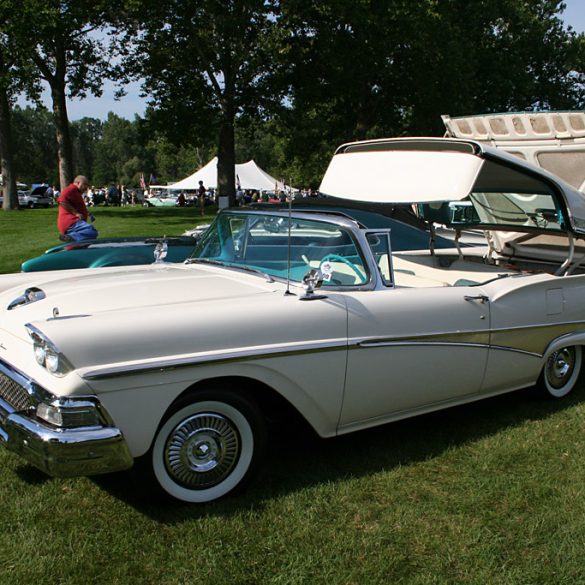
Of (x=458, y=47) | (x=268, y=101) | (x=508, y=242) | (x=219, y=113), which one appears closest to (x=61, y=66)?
(x=219, y=113)

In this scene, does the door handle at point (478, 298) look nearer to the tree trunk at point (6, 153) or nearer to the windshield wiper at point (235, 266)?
the windshield wiper at point (235, 266)

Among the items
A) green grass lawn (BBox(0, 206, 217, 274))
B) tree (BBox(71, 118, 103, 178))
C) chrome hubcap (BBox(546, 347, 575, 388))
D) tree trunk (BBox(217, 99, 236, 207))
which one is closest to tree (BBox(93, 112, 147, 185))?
tree (BBox(71, 118, 103, 178))

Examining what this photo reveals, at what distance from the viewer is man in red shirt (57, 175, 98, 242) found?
973 centimetres

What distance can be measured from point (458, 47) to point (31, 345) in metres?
24.9

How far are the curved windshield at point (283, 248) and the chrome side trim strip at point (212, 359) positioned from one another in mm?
447

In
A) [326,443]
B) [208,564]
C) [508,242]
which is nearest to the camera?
[208,564]

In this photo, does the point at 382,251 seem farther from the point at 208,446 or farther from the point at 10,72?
the point at 10,72

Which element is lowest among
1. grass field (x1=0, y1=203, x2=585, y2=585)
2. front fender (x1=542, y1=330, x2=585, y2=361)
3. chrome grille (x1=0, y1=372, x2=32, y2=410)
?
grass field (x1=0, y1=203, x2=585, y2=585)

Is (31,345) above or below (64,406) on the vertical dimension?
above

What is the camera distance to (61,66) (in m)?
23.8

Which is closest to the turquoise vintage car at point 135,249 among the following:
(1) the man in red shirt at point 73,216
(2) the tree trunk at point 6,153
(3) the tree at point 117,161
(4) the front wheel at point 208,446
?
(1) the man in red shirt at point 73,216

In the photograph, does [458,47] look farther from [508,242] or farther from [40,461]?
[40,461]

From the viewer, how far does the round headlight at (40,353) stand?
2936mm

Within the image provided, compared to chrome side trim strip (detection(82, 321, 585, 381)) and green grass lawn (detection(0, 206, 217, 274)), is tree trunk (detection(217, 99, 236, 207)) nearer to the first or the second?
green grass lawn (detection(0, 206, 217, 274))
